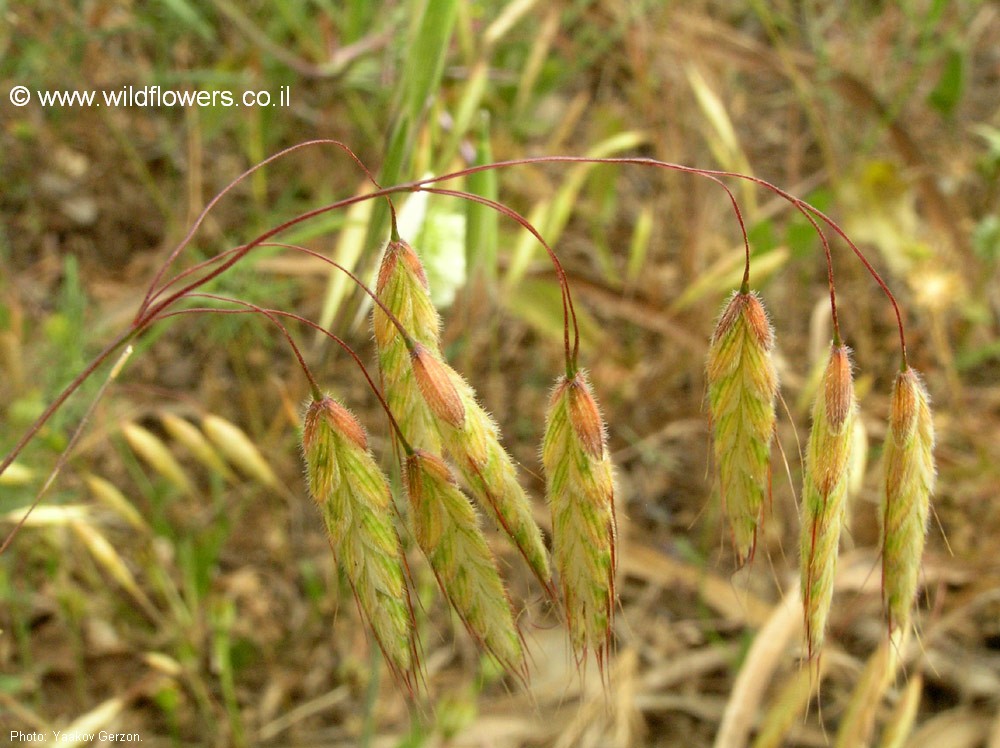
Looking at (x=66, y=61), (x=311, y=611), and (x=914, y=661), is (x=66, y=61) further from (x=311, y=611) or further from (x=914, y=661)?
(x=914, y=661)

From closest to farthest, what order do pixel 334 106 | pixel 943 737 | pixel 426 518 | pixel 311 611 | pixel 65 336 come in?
pixel 426 518 → pixel 65 336 → pixel 943 737 → pixel 311 611 → pixel 334 106

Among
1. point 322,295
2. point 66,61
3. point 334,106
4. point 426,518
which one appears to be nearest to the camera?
point 426,518

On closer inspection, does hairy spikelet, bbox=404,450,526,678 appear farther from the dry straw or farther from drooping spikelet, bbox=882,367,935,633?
drooping spikelet, bbox=882,367,935,633

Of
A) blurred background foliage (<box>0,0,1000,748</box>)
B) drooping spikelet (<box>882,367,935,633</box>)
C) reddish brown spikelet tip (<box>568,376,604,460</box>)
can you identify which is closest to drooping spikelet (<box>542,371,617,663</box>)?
reddish brown spikelet tip (<box>568,376,604,460</box>)

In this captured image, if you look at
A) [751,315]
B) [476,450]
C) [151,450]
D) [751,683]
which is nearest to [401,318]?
[476,450]

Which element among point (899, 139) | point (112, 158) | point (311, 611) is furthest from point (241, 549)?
point (899, 139)

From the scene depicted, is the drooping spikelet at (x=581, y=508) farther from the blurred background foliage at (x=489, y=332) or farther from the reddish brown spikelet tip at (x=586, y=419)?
the blurred background foliage at (x=489, y=332)

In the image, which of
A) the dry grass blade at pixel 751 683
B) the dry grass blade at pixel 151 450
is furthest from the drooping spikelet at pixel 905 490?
the dry grass blade at pixel 151 450
